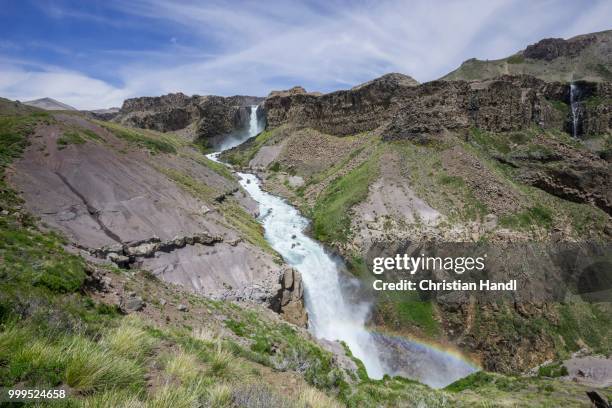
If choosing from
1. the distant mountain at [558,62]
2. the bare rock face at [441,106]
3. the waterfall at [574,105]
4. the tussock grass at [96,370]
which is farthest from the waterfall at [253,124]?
the tussock grass at [96,370]

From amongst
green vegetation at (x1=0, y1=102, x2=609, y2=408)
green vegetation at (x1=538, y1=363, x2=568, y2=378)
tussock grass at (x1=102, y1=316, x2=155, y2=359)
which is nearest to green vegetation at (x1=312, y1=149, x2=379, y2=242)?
green vegetation at (x1=0, y1=102, x2=609, y2=408)

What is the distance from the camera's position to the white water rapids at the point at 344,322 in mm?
24781

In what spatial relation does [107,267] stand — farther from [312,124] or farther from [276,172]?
[312,124]

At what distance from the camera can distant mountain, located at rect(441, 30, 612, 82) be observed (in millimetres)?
138375

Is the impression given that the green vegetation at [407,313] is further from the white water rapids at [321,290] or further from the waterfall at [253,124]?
the waterfall at [253,124]

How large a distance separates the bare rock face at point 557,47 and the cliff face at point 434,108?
367 ft

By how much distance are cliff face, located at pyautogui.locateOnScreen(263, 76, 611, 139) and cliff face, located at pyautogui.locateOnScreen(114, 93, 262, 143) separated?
894 inches

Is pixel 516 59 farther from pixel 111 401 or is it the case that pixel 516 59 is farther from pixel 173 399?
pixel 111 401

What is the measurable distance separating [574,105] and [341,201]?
189 feet

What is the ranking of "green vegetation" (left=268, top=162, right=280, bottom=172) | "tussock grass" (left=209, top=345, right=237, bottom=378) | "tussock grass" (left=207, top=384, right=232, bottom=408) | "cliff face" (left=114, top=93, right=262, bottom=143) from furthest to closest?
"cliff face" (left=114, top=93, right=262, bottom=143)
"green vegetation" (left=268, top=162, right=280, bottom=172)
"tussock grass" (left=209, top=345, right=237, bottom=378)
"tussock grass" (left=207, top=384, right=232, bottom=408)

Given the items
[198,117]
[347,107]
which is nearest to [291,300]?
[347,107]

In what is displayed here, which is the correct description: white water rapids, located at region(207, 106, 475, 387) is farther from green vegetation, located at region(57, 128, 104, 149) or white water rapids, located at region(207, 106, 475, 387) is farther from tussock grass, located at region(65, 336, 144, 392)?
tussock grass, located at region(65, 336, 144, 392)

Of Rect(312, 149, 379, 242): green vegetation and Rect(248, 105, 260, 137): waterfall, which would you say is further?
Rect(248, 105, 260, 137): waterfall

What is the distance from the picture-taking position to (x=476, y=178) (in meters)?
40.4
